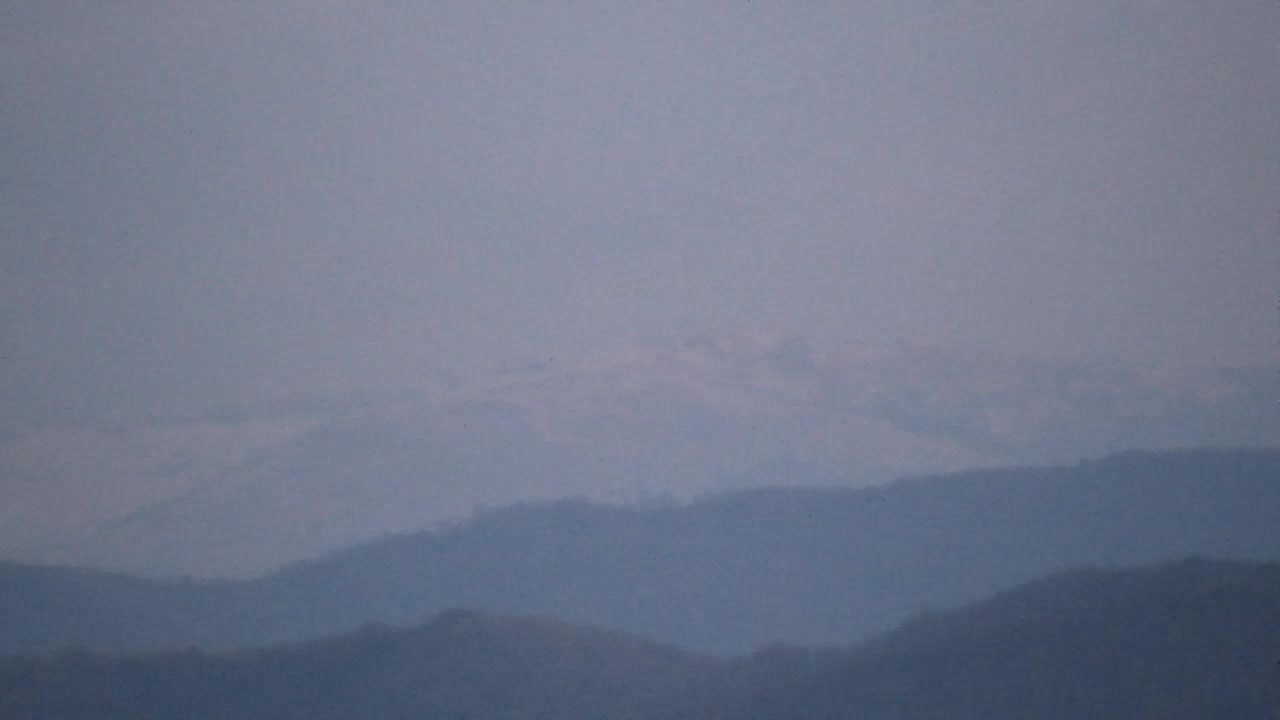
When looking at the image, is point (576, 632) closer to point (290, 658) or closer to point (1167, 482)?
point (290, 658)

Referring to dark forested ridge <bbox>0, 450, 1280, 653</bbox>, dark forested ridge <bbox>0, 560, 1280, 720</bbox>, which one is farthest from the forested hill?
dark forested ridge <bbox>0, 450, 1280, 653</bbox>

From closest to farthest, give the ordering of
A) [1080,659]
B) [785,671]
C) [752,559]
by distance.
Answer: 1. [1080,659]
2. [785,671]
3. [752,559]

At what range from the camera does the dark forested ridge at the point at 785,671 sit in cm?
644

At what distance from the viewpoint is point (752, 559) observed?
24.7 feet

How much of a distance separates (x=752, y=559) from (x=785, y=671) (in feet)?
2.43

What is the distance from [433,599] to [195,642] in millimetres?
1538

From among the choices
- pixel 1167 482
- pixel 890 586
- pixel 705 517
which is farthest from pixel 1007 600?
pixel 705 517

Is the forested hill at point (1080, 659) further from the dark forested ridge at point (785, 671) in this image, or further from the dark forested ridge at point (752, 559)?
the dark forested ridge at point (752, 559)

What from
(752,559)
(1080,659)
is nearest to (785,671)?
(752,559)

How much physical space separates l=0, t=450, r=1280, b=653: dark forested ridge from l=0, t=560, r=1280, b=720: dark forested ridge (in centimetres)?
16

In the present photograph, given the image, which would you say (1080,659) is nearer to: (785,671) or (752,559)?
(785,671)

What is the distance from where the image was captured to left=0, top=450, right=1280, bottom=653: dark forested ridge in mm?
7363

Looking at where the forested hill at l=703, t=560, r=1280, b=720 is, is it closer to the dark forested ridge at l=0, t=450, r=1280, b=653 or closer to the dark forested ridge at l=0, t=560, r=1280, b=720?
the dark forested ridge at l=0, t=560, r=1280, b=720

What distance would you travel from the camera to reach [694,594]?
7.54 metres
